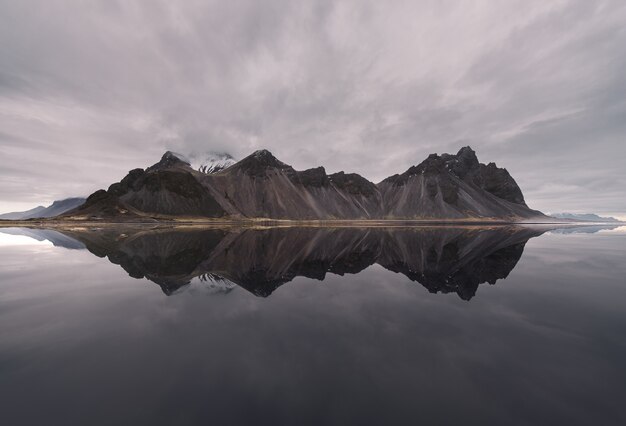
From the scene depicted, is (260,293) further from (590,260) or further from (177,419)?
(590,260)

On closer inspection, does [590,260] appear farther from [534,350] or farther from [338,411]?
[338,411]

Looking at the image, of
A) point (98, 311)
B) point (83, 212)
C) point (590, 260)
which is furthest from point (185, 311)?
point (83, 212)

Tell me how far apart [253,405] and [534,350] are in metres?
10.9

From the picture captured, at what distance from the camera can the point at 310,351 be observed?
35.2 ft

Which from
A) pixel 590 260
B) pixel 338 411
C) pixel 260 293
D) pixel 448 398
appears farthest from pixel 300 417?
pixel 590 260

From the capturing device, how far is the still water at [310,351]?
23.9 feet

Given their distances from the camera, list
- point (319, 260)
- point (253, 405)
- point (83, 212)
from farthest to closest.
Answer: point (83, 212) → point (319, 260) → point (253, 405)

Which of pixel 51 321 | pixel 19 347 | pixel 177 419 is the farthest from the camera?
pixel 51 321

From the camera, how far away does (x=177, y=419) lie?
6.93 m

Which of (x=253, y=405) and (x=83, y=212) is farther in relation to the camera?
(x=83, y=212)

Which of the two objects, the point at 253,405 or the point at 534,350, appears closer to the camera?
the point at 253,405

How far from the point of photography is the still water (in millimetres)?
7281

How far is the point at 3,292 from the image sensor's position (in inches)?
712

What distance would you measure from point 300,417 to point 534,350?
9840mm
